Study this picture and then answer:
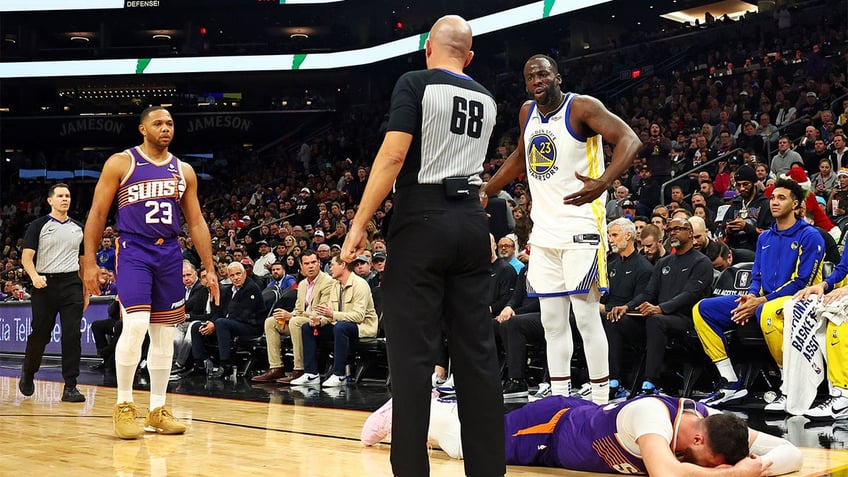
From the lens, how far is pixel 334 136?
25.9 meters

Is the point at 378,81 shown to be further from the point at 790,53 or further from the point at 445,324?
the point at 445,324

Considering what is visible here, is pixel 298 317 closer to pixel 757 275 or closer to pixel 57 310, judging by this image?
pixel 57 310

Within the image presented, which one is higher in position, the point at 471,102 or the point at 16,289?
the point at 471,102

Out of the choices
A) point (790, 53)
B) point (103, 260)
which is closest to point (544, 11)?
point (790, 53)

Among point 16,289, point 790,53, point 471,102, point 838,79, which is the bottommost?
point 16,289

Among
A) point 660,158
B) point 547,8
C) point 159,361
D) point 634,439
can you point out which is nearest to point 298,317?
point 159,361

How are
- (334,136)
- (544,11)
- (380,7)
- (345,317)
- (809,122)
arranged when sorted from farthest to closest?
(380,7)
(334,136)
(544,11)
(809,122)
(345,317)

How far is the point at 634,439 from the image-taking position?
369cm

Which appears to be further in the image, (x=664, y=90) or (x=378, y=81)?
(x=378, y=81)

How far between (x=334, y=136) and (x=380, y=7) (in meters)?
4.93

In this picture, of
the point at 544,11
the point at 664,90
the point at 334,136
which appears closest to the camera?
the point at 664,90

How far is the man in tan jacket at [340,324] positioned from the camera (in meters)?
8.51

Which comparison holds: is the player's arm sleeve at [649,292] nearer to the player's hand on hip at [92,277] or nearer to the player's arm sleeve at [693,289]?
the player's arm sleeve at [693,289]

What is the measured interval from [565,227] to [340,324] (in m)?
4.20
